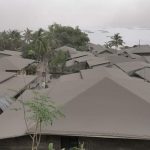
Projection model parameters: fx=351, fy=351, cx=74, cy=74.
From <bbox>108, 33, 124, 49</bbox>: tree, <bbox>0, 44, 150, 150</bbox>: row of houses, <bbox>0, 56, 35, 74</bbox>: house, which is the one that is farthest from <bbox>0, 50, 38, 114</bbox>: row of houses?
<bbox>108, 33, 124, 49</bbox>: tree

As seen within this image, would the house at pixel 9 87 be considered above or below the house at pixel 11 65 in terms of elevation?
below

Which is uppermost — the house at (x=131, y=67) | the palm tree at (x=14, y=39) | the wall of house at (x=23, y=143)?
the palm tree at (x=14, y=39)

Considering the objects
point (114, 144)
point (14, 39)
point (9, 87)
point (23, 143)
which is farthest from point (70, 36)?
point (114, 144)

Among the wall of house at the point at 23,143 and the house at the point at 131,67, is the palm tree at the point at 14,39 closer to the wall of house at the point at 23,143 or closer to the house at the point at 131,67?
the house at the point at 131,67

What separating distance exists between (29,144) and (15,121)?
1.79 meters

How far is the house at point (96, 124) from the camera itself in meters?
14.1

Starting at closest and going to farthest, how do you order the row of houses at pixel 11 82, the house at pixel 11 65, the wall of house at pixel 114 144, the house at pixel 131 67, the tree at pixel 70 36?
the wall of house at pixel 114 144
the row of houses at pixel 11 82
the house at pixel 131 67
the house at pixel 11 65
the tree at pixel 70 36

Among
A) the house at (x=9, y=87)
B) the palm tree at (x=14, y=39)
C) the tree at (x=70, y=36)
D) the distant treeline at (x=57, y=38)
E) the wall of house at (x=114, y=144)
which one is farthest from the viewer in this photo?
the tree at (x=70, y=36)

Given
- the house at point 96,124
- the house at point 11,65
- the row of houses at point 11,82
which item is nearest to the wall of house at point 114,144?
the house at point 96,124

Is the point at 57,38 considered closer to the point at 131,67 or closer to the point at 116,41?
the point at 116,41

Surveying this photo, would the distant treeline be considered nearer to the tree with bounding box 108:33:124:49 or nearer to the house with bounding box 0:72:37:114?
the tree with bounding box 108:33:124:49

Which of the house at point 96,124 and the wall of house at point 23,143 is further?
the wall of house at point 23,143

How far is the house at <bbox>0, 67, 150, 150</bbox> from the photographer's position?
14078 millimetres

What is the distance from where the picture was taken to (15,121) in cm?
1608
